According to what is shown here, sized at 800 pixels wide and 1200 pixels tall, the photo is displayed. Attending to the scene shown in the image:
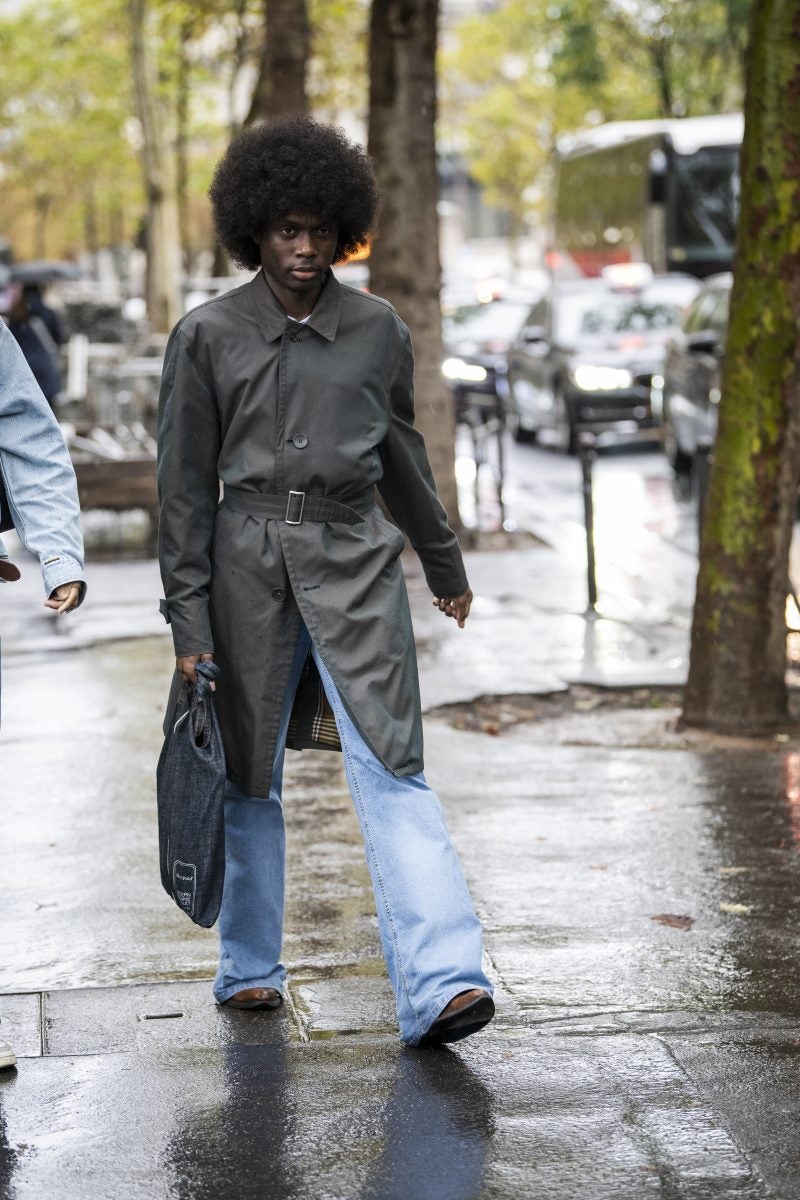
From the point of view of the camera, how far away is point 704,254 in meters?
29.0

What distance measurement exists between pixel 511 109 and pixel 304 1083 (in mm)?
59523

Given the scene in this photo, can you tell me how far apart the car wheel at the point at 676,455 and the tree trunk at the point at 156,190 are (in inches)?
562

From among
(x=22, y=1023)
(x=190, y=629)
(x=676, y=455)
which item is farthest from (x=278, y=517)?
(x=676, y=455)

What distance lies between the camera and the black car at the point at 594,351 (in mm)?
21141

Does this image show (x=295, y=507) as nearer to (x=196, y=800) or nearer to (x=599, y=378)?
(x=196, y=800)

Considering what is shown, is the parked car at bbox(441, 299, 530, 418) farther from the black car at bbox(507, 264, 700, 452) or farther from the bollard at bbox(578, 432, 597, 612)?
the bollard at bbox(578, 432, 597, 612)

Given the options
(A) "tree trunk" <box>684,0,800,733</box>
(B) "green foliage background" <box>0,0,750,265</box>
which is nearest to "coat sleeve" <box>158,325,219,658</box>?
(A) "tree trunk" <box>684,0,800,733</box>

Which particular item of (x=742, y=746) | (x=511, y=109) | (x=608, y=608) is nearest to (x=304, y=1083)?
(x=742, y=746)

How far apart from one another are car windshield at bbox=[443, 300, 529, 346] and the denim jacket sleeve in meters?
22.7

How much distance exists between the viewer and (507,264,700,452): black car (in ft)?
69.4

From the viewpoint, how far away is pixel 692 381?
17.1 m

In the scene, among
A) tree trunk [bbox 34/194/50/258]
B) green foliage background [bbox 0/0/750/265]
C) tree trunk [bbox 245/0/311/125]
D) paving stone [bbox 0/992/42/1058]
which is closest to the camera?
paving stone [bbox 0/992/42/1058]

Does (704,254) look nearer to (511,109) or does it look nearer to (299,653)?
(299,653)

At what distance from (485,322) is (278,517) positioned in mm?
23640
